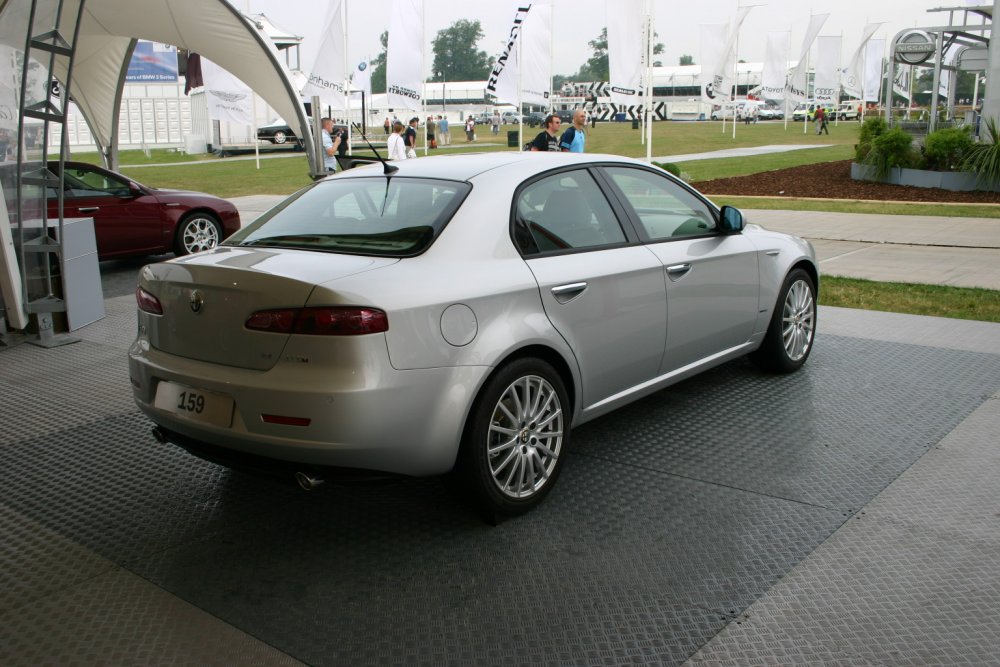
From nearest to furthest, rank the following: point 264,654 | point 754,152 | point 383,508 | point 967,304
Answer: point 264,654 < point 383,508 < point 967,304 < point 754,152

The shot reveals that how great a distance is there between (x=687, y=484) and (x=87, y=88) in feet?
52.2

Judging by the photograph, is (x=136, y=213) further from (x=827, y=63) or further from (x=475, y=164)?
(x=827, y=63)

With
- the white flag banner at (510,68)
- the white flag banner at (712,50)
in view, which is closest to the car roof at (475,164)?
the white flag banner at (510,68)

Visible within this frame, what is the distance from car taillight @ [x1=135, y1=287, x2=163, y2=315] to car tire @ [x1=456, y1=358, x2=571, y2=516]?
1.43 metres

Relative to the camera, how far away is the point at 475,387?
353 centimetres

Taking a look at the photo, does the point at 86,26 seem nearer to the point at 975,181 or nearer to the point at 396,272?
the point at 396,272

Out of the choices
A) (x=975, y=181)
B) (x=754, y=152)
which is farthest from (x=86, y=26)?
(x=754, y=152)

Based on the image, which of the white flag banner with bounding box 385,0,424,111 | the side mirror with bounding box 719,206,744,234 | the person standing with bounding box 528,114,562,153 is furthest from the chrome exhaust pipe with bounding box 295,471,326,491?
the white flag banner with bounding box 385,0,424,111

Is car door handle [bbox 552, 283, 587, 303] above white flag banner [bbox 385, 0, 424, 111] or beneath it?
beneath

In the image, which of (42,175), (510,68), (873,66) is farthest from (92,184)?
(873,66)

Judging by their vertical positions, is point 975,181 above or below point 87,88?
below

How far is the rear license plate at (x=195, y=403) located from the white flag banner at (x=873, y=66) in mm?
60019

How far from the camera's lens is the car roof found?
427 cm

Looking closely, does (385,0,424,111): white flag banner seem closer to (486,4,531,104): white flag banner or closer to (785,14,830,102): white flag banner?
(486,4,531,104): white flag banner
